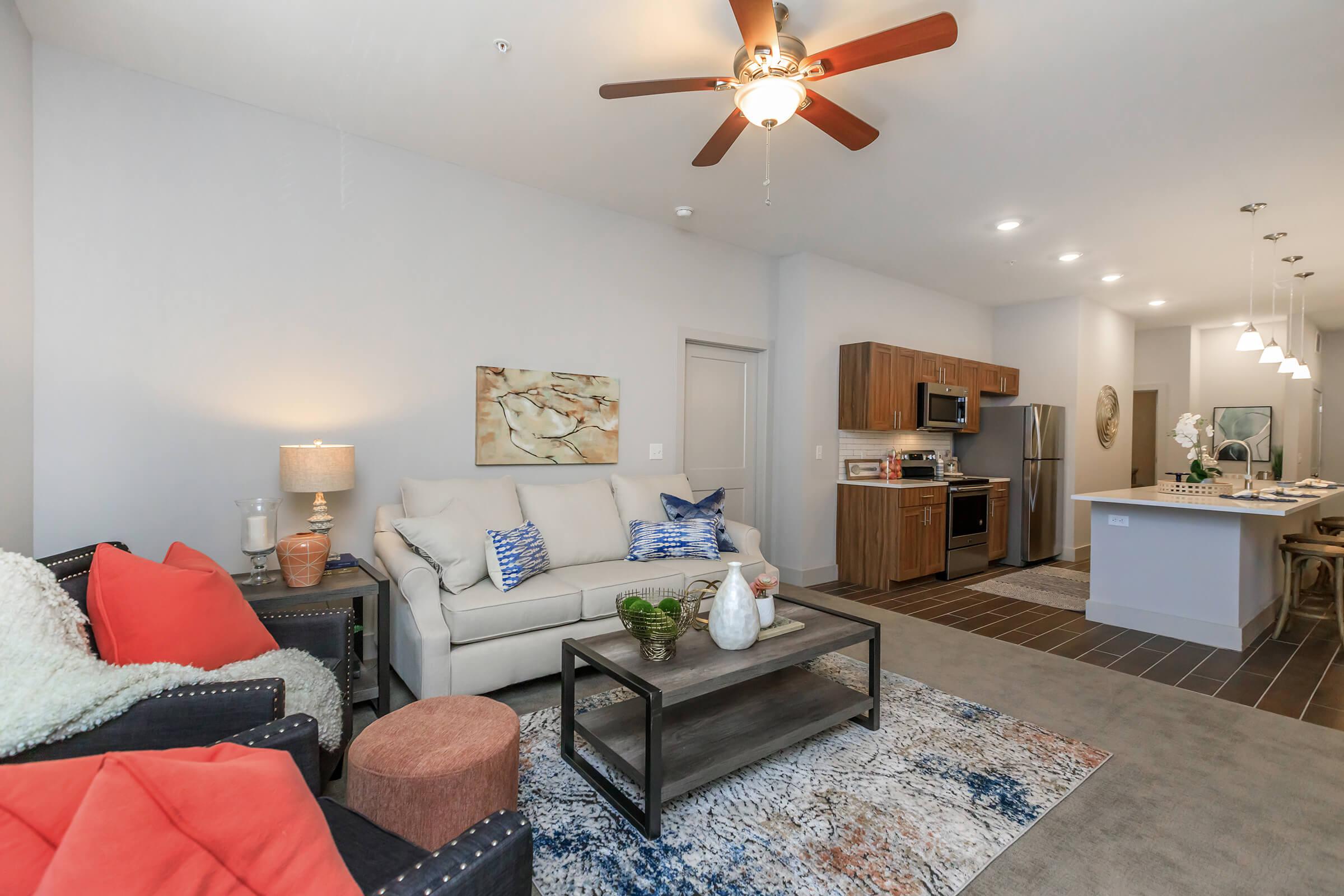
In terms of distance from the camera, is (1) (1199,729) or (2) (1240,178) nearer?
(1) (1199,729)

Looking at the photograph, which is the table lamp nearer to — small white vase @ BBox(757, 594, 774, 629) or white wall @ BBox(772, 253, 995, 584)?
small white vase @ BBox(757, 594, 774, 629)

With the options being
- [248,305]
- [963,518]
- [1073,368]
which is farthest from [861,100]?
[1073,368]

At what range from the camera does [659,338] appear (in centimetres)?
459

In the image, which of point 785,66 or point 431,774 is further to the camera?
point 785,66

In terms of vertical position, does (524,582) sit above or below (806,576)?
above

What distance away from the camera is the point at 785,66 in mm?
2203

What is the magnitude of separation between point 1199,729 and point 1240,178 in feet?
10.3

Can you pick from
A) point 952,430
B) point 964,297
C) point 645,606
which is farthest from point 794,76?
point 964,297

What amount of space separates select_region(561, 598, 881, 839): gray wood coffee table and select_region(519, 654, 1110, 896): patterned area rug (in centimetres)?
10

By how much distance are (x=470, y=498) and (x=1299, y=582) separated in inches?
226

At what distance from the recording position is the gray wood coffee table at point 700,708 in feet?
6.35

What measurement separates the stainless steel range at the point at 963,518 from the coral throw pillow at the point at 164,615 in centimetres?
524

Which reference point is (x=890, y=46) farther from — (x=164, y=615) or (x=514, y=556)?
(x=164, y=615)

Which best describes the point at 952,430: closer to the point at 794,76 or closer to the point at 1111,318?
the point at 1111,318
